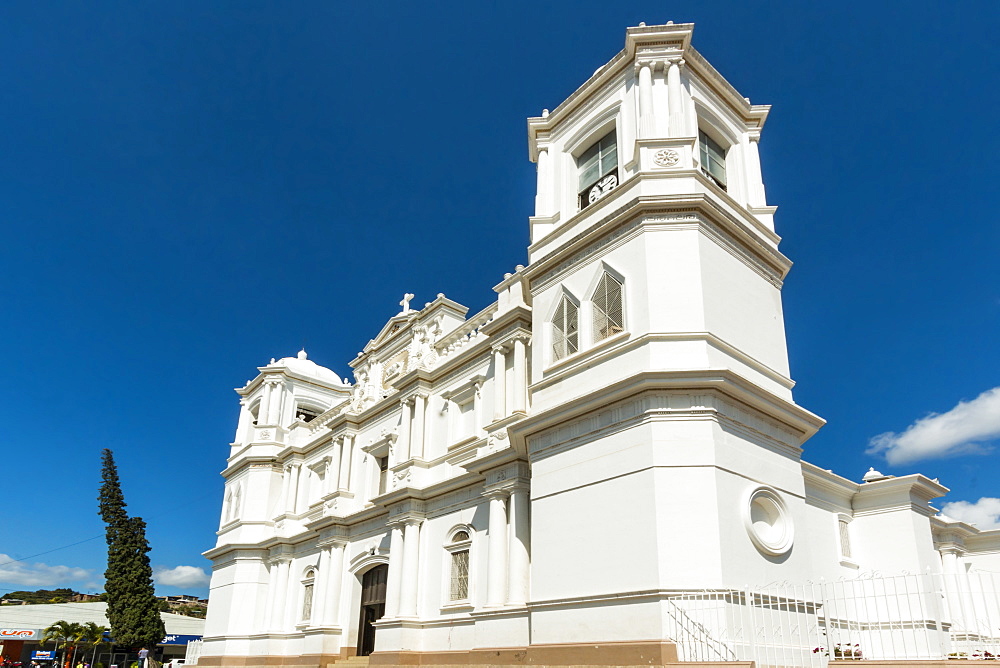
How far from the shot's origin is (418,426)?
22031mm

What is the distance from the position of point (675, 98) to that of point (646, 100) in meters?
0.61

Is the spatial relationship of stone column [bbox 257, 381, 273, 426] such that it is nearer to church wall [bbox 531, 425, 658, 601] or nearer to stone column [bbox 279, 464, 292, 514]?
stone column [bbox 279, 464, 292, 514]

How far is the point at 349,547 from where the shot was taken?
2377 centimetres

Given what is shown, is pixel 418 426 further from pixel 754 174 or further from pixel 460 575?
pixel 754 174

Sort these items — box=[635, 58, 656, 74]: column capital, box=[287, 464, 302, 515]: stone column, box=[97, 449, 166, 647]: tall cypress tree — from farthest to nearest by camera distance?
box=[97, 449, 166, 647]: tall cypress tree < box=[287, 464, 302, 515]: stone column < box=[635, 58, 656, 74]: column capital

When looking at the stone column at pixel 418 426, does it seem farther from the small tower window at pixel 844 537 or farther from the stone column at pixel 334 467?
the small tower window at pixel 844 537

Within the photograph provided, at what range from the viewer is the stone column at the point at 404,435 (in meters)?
22.1

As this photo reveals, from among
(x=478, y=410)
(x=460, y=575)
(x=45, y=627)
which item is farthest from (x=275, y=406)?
(x=45, y=627)

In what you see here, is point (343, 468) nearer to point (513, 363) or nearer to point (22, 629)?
point (513, 363)

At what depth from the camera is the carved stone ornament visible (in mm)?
15484

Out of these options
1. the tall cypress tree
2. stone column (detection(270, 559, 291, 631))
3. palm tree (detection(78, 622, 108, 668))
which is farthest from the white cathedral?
palm tree (detection(78, 622, 108, 668))

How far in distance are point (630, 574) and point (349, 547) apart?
13.6 meters

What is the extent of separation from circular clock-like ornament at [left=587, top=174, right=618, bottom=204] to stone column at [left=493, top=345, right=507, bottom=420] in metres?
4.46

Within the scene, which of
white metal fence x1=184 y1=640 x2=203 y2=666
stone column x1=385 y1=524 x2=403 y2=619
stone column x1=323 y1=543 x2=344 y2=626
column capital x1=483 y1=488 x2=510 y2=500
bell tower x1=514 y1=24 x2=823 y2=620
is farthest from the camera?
white metal fence x1=184 y1=640 x2=203 y2=666
